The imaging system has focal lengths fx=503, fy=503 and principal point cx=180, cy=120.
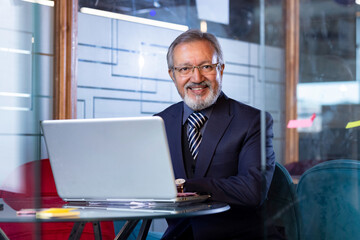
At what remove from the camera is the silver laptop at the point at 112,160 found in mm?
1430

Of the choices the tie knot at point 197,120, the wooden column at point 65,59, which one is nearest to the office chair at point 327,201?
the tie knot at point 197,120

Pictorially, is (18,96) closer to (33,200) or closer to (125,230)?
(33,200)

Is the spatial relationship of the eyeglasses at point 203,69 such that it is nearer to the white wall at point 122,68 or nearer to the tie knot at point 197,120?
the tie knot at point 197,120

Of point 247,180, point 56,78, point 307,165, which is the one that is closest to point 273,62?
point 307,165

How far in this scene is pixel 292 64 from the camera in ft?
4.46

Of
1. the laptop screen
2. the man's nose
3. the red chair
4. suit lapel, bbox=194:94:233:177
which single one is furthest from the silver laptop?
the man's nose

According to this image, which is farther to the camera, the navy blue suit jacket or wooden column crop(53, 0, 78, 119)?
wooden column crop(53, 0, 78, 119)

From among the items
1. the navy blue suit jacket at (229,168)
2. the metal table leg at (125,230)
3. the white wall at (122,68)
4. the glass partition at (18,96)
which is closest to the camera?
the metal table leg at (125,230)

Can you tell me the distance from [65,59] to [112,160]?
196 cm

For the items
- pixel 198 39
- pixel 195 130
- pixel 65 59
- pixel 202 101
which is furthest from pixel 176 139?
pixel 65 59

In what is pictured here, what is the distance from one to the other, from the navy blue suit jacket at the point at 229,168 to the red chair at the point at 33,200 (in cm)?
48

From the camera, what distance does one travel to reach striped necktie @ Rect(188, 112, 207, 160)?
6.61 ft

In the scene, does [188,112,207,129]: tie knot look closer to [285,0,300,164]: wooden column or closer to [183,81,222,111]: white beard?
[183,81,222,111]: white beard

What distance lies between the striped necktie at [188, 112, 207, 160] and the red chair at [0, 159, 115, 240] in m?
0.55
